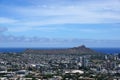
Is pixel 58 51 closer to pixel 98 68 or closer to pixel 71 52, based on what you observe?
pixel 71 52

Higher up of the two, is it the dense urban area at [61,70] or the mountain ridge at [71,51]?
the mountain ridge at [71,51]

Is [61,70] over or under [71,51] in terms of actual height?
under

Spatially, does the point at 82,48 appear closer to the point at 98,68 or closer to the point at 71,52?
the point at 71,52

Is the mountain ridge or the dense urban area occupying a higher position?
the mountain ridge

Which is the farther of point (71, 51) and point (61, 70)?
point (71, 51)

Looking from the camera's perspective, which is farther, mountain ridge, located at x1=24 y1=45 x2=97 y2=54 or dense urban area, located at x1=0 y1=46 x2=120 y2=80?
mountain ridge, located at x1=24 y1=45 x2=97 y2=54

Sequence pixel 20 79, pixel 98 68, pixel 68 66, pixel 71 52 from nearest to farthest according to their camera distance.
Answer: pixel 20 79 < pixel 98 68 < pixel 68 66 < pixel 71 52

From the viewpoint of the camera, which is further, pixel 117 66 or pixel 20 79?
pixel 117 66

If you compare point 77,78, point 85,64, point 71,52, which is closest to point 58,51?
point 71,52

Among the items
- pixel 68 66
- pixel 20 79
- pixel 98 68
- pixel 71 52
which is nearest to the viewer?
pixel 20 79

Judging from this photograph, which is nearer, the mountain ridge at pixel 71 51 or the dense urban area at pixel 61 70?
the dense urban area at pixel 61 70
